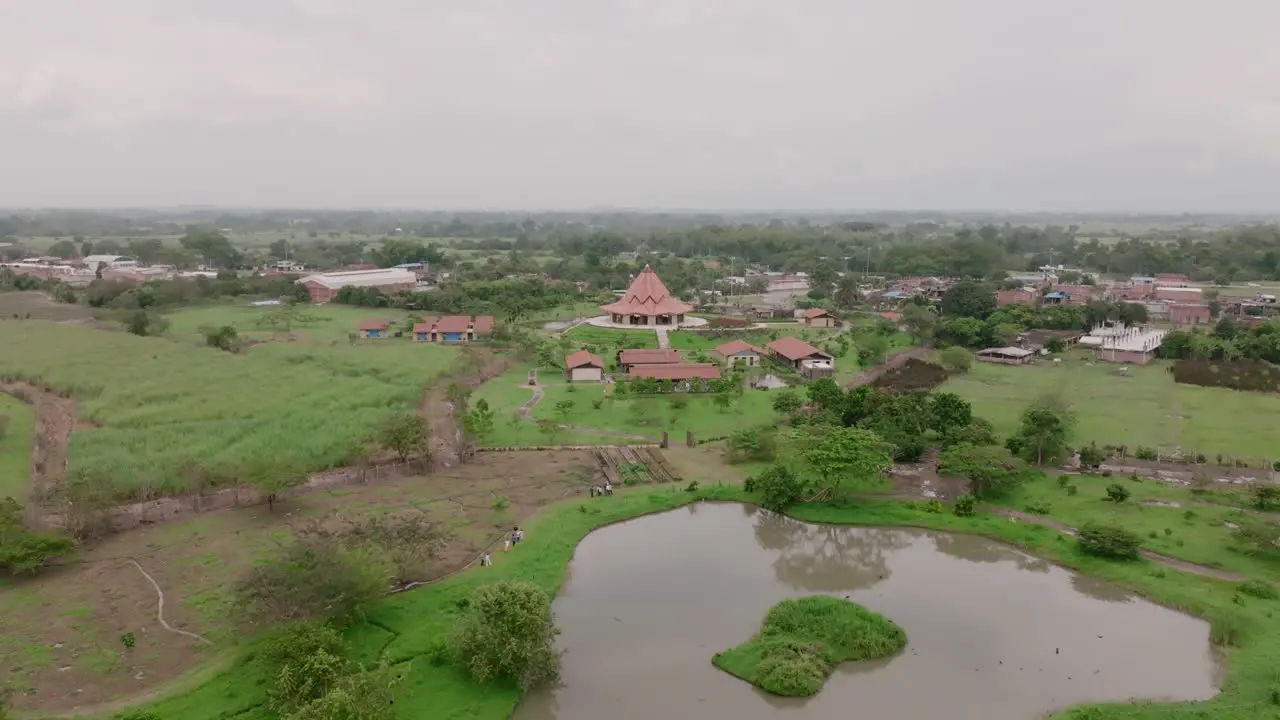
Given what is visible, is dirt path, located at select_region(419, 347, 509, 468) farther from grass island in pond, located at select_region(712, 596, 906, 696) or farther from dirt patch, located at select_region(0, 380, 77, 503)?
grass island in pond, located at select_region(712, 596, 906, 696)

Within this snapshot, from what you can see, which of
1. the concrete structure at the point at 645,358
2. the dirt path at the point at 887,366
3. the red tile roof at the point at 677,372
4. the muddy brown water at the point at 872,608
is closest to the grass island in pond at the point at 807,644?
the muddy brown water at the point at 872,608

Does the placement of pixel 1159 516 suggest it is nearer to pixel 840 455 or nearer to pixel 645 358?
pixel 840 455

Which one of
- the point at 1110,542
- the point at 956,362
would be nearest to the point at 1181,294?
the point at 956,362

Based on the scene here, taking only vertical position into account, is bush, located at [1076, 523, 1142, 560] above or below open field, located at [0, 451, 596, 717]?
above

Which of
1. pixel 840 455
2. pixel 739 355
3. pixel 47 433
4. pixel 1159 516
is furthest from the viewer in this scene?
pixel 739 355

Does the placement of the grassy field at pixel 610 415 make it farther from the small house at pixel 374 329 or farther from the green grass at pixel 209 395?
the small house at pixel 374 329

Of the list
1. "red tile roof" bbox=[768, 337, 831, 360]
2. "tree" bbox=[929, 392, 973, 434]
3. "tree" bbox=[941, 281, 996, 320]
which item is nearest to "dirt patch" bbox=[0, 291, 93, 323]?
"red tile roof" bbox=[768, 337, 831, 360]

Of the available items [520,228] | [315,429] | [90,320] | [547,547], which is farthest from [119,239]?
[547,547]
